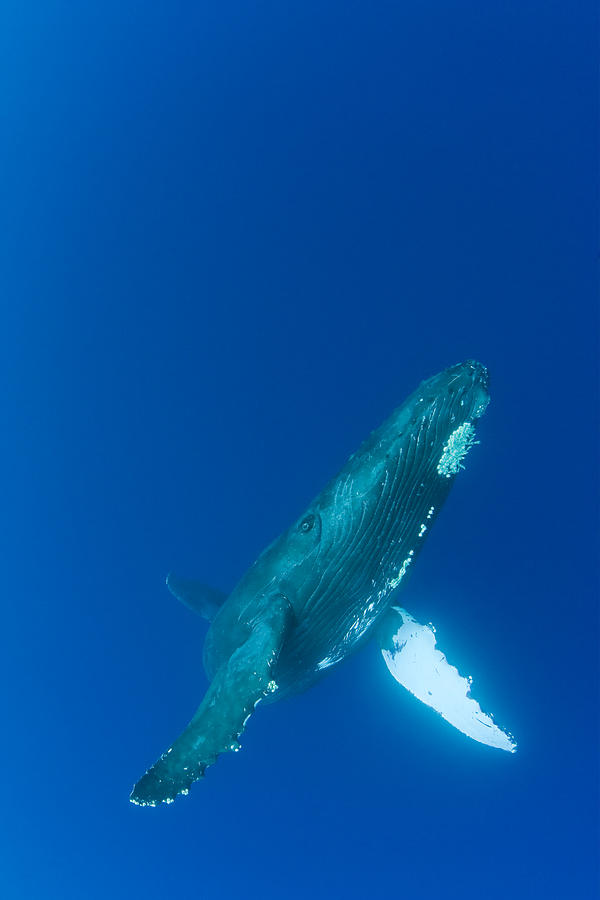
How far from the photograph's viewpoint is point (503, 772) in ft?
45.6

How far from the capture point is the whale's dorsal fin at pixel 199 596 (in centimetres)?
1027

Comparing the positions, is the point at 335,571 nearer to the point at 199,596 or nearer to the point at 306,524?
the point at 306,524

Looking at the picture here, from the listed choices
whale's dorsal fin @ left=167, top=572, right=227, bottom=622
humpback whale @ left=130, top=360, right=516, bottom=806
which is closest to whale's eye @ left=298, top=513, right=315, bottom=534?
humpback whale @ left=130, top=360, right=516, bottom=806

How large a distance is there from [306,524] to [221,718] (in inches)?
72.9

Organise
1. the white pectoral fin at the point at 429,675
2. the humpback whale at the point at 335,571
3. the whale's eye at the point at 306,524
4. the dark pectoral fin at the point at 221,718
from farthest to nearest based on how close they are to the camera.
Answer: the white pectoral fin at the point at 429,675 < the whale's eye at the point at 306,524 < the humpback whale at the point at 335,571 < the dark pectoral fin at the point at 221,718

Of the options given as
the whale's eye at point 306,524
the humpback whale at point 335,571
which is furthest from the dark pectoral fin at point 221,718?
the whale's eye at point 306,524

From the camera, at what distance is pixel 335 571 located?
5.85 metres

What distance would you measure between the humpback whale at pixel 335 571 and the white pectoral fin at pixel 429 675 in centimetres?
Result: 122

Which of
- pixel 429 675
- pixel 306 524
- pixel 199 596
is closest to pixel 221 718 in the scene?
pixel 306 524

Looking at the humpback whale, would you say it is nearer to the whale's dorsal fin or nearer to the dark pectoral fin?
the dark pectoral fin

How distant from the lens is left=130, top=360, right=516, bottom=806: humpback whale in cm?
495

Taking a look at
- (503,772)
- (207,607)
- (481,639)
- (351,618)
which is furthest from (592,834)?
(351,618)

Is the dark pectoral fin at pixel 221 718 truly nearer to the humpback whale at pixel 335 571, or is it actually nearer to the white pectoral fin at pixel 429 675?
the humpback whale at pixel 335 571

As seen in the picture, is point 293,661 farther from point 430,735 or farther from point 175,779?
point 430,735
